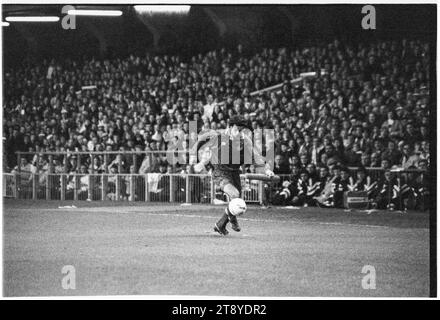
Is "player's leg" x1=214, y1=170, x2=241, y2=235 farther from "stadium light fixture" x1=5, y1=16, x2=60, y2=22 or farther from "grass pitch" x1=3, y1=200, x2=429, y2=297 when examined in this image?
"stadium light fixture" x1=5, y1=16, x2=60, y2=22

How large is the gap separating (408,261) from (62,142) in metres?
15.7

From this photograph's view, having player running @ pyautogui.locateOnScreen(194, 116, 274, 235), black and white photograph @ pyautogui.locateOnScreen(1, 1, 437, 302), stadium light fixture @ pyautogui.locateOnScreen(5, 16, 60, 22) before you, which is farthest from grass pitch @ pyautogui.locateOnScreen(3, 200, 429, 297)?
stadium light fixture @ pyautogui.locateOnScreen(5, 16, 60, 22)

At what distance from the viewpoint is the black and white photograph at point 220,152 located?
8.97m

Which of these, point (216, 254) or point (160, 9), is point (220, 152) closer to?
point (216, 254)

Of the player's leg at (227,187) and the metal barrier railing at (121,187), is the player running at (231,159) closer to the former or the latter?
the player's leg at (227,187)

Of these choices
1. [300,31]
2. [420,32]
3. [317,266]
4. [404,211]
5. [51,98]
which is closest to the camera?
[317,266]

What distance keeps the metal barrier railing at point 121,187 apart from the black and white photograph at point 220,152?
4cm

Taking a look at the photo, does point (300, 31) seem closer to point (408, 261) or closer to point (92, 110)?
point (92, 110)

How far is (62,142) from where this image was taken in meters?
24.2

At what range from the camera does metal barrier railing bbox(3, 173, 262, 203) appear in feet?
67.1

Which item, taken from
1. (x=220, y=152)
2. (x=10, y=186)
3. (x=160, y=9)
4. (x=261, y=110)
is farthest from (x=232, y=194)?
(x=160, y=9)

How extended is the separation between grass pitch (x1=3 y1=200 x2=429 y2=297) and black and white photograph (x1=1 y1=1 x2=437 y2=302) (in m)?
0.04
